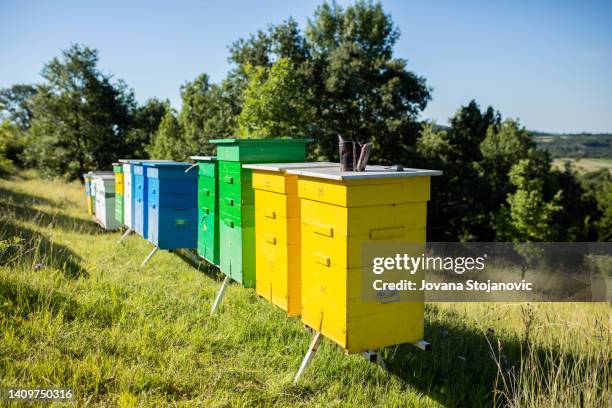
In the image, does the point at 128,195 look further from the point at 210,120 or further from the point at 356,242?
the point at 210,120

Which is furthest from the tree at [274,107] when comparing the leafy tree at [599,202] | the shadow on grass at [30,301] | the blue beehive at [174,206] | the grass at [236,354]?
the leafy tree at [599,202]

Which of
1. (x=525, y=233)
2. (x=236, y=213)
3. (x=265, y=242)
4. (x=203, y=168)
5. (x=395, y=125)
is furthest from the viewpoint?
(x=525, y=233)

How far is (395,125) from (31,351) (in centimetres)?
2112

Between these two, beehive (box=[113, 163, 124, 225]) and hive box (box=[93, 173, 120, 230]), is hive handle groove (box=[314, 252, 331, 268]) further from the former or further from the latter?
hive box (box=[93, 173, 120, 230])

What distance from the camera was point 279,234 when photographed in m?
4.22

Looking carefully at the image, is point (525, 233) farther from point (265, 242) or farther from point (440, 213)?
point (265, 242)

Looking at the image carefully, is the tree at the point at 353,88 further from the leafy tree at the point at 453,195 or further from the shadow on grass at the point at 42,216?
the shadow on grass at the point at 42,216

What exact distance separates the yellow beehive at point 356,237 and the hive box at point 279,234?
374 mm

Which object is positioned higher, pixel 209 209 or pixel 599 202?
pixel 209 209

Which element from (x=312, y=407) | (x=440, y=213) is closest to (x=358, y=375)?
(x=312, y=407)

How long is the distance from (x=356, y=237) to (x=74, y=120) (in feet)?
91.7

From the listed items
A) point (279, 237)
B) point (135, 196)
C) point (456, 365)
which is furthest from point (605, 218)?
point (279, 237)

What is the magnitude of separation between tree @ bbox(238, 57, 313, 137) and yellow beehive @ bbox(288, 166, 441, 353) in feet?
54.1

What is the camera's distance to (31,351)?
4.05 metres
